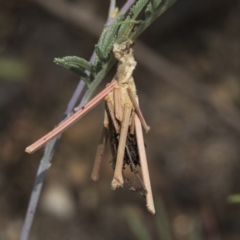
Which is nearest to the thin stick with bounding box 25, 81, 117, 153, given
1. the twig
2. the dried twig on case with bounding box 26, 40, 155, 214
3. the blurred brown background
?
the dried twig on case with bounding box 26, 40, 155, 214

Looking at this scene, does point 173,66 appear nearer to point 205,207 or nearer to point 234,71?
point 234,71

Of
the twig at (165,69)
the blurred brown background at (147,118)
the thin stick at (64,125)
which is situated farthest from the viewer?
the twig at (165,69)

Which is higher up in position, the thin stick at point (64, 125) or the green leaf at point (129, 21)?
the green leaf at point (129, 21)

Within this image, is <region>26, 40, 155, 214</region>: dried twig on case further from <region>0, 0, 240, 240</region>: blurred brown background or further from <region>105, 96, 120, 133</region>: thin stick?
<region>0, 0, 240, 240</region>: blurred brown background

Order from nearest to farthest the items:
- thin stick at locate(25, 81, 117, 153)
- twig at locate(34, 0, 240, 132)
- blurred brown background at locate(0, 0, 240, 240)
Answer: thin stick at locate(25, 81, 117, 153)
blurred brown background at locate(0, 0, 240, 240)
twig at locate(34, 0, 240, 132)

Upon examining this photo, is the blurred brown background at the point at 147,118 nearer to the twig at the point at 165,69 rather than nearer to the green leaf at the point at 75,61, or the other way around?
the twig at the point at 165,69

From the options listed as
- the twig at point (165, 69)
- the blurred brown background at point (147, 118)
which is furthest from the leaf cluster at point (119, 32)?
the twig at point (165, 69)
